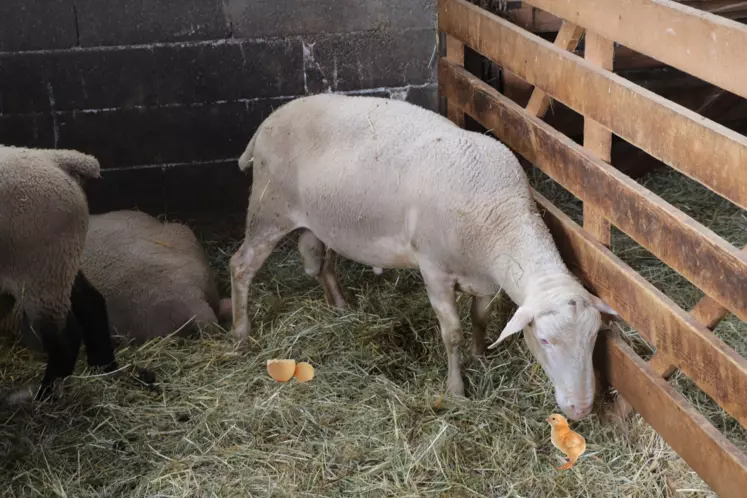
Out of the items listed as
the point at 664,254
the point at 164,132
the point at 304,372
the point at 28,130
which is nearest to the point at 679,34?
the point at 664,254

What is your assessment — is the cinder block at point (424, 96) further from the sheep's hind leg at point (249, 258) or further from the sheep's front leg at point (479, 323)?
the sheep's front leg at point (479, 323)

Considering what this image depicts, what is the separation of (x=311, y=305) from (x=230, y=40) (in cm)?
163

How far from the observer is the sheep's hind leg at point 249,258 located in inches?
183

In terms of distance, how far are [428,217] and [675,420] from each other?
1271 mm

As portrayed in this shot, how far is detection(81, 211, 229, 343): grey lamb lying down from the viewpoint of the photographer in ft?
15.5

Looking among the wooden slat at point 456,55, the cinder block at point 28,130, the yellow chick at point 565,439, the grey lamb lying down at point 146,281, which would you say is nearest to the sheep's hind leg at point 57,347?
the grey lamb lying down at point 146,281

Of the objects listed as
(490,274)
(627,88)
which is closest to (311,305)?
(490,274)

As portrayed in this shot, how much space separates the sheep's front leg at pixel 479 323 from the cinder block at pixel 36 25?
275 centimetres

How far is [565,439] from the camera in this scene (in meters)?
3.71

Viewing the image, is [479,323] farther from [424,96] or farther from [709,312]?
[424,96]

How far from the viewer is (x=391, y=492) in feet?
A: 11.4

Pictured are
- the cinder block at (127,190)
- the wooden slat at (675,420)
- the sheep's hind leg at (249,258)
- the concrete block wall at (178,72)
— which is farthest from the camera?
the cinder block at (127,190)

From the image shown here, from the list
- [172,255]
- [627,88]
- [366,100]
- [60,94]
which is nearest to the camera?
[627,88]

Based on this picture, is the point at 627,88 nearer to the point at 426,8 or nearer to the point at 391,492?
the point at 391,492
